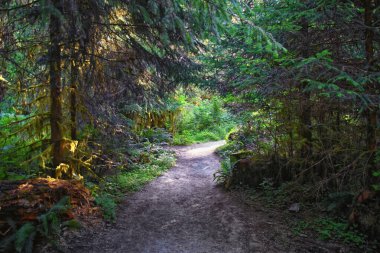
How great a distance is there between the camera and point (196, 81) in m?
9.58

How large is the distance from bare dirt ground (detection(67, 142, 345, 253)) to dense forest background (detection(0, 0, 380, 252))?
59 cm

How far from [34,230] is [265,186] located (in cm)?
537

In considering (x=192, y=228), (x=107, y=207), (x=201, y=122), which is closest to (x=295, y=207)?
(x=192, y=228)

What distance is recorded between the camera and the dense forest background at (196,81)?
531 cm

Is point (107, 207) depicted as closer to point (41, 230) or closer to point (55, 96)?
point (41, 230)

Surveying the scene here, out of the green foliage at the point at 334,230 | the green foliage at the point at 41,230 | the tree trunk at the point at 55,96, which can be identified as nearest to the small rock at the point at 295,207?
the green foliage at the point at 334,230

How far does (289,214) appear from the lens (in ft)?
21.3

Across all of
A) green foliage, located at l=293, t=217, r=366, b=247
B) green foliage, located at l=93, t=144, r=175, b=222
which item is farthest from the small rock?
green foliage, located at l=93, t=144, r=175, b=222

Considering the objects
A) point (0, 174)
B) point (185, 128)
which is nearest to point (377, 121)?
point (0, 174)

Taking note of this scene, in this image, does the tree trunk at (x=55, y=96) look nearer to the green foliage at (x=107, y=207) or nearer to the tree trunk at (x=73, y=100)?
the tree trunk at (x=73, y=100)

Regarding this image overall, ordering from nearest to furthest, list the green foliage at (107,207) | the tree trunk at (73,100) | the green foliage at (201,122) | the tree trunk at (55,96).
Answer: the tree trunk at (55,96), the green foliage at (107,207), the tree trunk at (73,100), the green foliage at (201,122)

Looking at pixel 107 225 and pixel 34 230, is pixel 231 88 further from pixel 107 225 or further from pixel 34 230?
pixel 34 230

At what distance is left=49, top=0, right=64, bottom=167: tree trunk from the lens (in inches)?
228

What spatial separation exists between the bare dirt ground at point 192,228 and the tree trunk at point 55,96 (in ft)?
6.56
